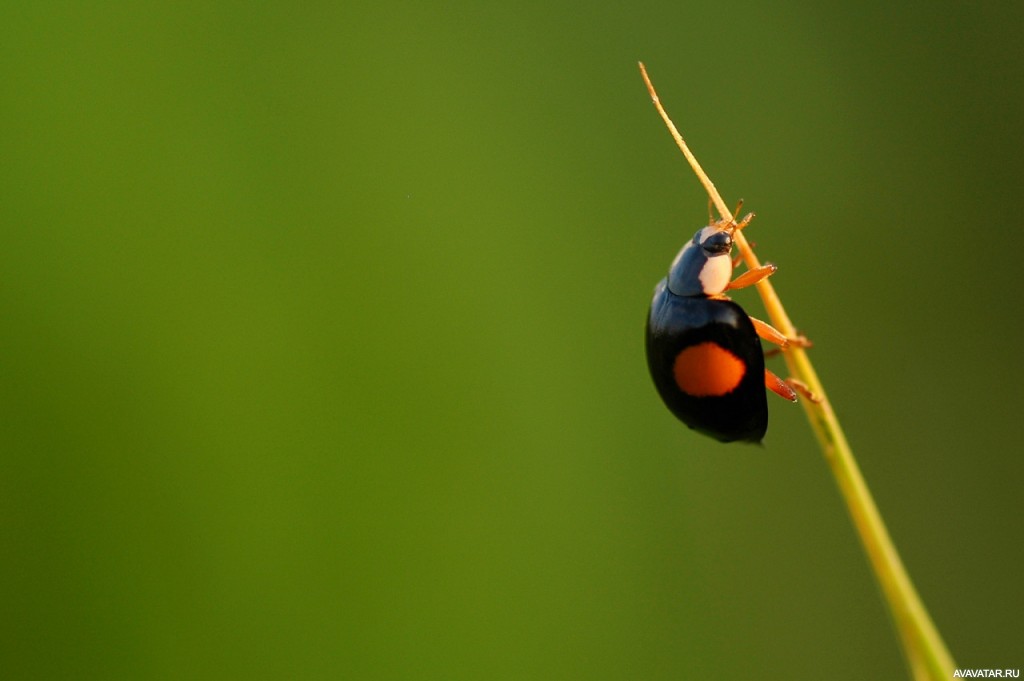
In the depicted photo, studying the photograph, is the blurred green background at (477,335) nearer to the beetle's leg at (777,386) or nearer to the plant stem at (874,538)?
the beetle's leg at (777,386)

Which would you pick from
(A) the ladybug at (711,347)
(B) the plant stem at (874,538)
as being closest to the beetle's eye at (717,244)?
(A) the ladybug at (711,347)

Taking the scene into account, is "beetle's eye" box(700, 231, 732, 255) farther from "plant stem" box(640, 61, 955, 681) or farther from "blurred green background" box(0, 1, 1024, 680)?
"blurred green background" box(0, 1, 1024, 680)

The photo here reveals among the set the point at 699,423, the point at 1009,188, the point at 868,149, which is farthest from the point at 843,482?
the point at 1009,188

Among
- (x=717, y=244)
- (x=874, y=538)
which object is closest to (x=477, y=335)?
(x=717, y=244)

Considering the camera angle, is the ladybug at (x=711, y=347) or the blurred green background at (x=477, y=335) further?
the blurred green background at (x=477, y=335)

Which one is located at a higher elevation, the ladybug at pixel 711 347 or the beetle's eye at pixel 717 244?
the beetle's eye at pixel 717 244

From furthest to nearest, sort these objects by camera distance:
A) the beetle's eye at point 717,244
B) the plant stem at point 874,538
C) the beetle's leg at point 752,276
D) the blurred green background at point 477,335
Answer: the blurred green background at point 477,335 → the beetle's eye at point 717,244 → the beetle's leg at point 752,276 → the plant stem at point 874,538

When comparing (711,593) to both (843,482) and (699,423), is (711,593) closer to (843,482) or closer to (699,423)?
(699,423)

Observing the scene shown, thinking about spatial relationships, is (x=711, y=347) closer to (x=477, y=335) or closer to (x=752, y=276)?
(x=752, y=276)

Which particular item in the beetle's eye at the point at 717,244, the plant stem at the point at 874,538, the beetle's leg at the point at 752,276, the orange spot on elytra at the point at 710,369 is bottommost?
the plant stem at the point at 874,538
